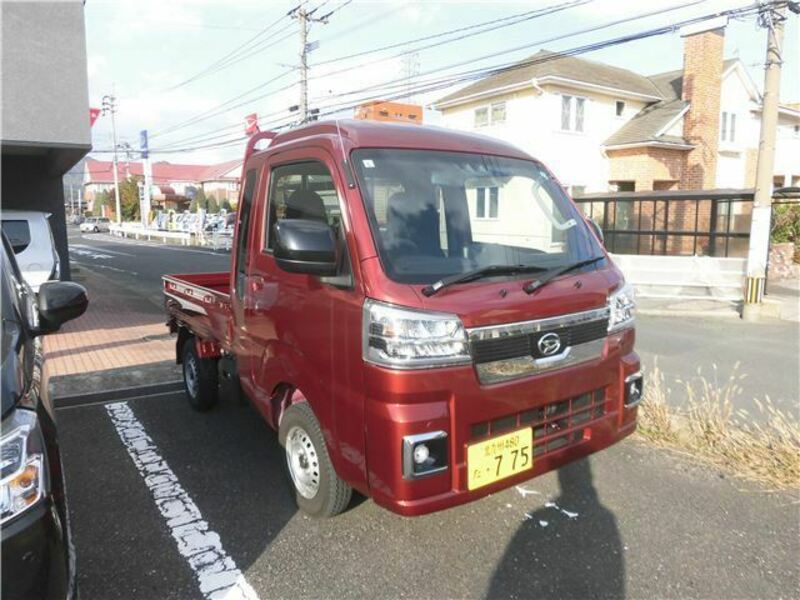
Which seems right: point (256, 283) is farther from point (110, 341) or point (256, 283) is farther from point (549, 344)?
point (110, 341)

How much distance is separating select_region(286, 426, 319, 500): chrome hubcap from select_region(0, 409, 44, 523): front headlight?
1.39 m

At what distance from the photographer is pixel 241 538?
10.2 feet

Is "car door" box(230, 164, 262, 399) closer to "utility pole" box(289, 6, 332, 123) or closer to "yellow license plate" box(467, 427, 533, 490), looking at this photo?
"yellow license plate" box(467, 427, 533, 490)

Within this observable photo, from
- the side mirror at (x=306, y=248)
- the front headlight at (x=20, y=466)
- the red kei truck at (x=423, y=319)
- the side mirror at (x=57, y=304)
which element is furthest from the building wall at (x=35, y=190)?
the front headlight at (x=20, y=466)

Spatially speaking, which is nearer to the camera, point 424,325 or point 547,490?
point 424,325

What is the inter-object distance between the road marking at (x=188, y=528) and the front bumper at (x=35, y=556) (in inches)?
33.8

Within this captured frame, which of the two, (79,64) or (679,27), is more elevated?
(679,27)

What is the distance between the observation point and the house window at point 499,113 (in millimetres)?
21734

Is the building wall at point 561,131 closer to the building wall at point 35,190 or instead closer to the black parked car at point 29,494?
the building wall at point 35,190

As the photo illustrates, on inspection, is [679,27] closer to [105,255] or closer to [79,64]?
[79,64]

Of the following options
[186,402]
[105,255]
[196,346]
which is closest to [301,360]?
[196,346]

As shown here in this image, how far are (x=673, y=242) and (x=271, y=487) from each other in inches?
524

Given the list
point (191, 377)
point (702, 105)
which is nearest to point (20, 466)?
point (191, 377)

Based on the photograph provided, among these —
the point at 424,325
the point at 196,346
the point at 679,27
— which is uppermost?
the point at 679,27
